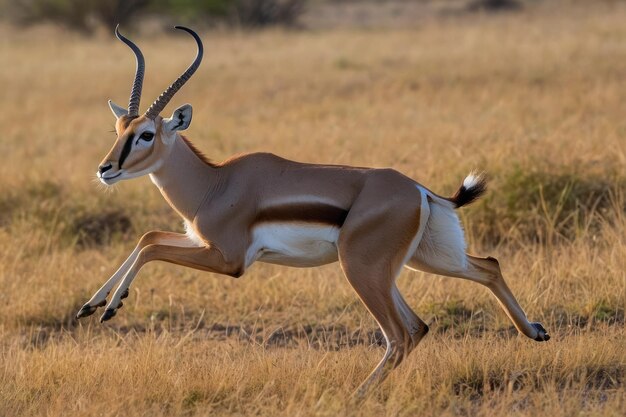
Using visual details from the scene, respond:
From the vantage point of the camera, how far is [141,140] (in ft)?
18.5

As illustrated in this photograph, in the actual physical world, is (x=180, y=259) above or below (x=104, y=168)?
below

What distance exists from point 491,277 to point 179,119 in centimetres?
→ 188

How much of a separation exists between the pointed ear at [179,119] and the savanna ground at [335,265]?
3.89ft

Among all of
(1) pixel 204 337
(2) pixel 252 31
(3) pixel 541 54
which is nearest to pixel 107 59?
(2) pixel 252 31

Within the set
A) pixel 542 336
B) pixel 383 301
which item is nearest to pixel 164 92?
pixel 383 301

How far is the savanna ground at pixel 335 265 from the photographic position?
5176 millimetres

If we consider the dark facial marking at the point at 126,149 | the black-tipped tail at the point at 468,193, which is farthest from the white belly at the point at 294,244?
the dark facial marking at the point at 126,149

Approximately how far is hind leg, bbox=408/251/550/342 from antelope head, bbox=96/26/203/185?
4.78 ft

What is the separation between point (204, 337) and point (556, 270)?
7.81 ft

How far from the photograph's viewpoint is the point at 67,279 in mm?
7766

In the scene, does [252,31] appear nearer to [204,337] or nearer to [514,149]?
[514,149]

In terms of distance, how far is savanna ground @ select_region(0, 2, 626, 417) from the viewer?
518 cm

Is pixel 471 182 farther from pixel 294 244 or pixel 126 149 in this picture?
pixel 126 149

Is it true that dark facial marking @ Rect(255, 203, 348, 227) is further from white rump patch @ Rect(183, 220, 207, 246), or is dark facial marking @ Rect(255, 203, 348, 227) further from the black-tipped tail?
the black-tipped tail
